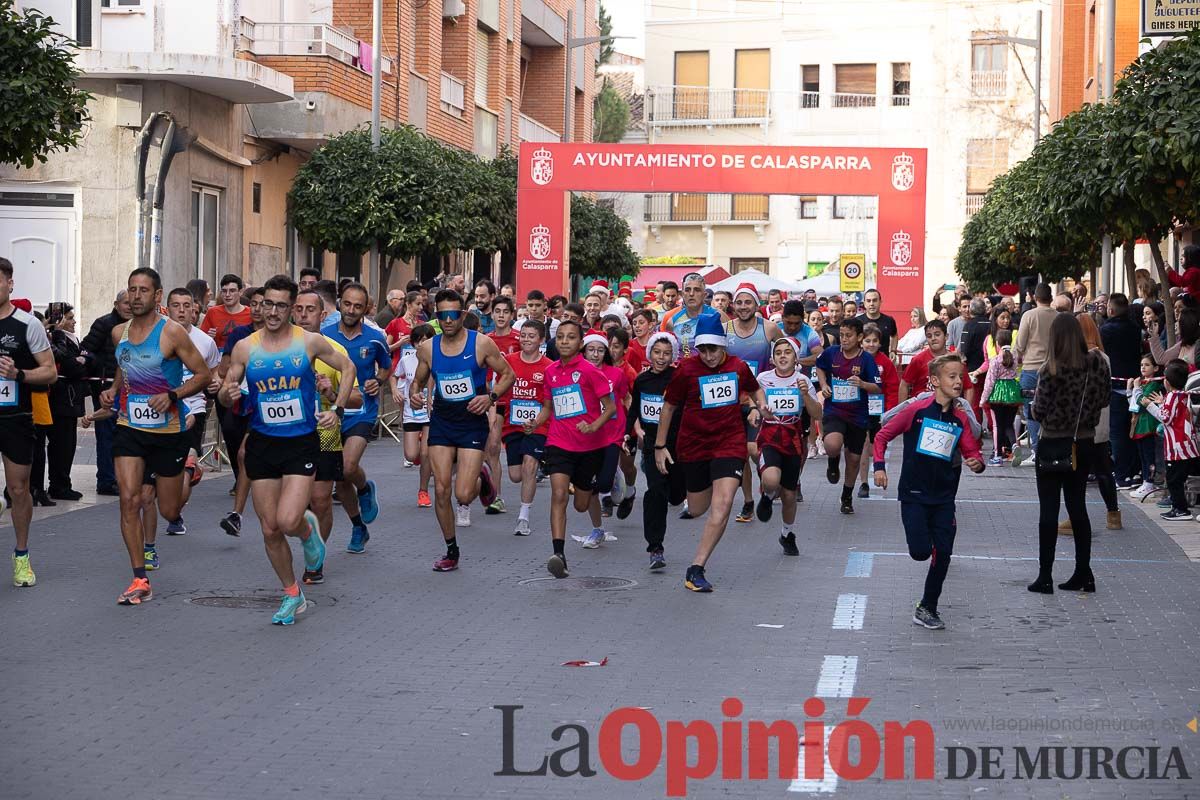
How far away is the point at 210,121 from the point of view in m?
26.3

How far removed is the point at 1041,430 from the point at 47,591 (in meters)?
6.21

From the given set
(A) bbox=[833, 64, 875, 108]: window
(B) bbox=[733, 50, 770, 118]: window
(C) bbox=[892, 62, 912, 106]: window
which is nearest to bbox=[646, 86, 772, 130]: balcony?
(B) bbox=[733, 50, 770, 118]: window

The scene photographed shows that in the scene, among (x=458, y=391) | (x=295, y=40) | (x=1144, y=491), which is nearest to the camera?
(x=458, y=391)

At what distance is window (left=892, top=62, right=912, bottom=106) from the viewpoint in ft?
205

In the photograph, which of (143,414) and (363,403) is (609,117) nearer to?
(363,403)

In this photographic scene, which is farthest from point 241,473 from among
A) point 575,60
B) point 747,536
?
point 575,60

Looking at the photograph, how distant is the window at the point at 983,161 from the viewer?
59.8 meters

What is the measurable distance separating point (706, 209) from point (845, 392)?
51493 millimetres

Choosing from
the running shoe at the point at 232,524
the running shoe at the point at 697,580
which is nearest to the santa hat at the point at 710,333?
the running shoe at the point at 697,580

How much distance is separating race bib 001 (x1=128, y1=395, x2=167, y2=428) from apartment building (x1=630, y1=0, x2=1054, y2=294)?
2045 inches

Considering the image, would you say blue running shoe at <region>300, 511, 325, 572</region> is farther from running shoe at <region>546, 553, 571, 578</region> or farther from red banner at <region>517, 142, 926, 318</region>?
red banner at <region>517, 142, 926, 318</region>

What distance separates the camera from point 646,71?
67562 mm

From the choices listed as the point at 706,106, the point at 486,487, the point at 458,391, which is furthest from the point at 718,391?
the point at 706,106

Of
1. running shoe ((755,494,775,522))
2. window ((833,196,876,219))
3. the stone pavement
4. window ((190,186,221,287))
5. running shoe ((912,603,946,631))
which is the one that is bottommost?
the stone pavement
